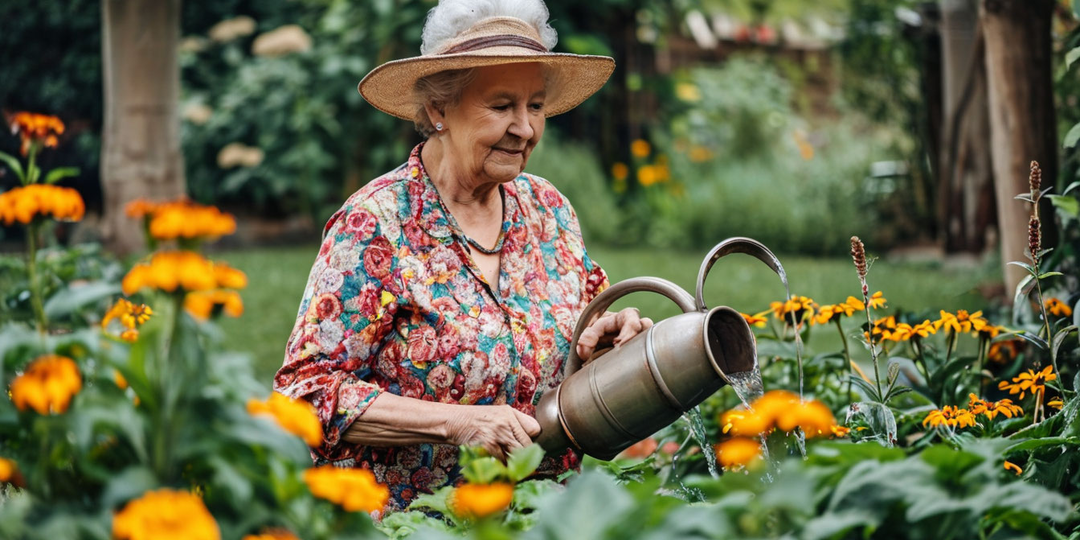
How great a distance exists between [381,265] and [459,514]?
90cm

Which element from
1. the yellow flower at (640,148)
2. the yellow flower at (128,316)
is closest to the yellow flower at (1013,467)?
the yellow flower at (128,316)

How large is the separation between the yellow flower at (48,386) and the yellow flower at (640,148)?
346 inches

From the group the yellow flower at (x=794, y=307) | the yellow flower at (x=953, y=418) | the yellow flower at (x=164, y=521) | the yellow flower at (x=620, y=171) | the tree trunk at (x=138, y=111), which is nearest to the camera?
the yellow flower at (x=164, y=521)

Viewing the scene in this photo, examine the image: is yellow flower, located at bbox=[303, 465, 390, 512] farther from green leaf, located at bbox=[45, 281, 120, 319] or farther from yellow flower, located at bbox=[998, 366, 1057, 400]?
yellow flower, located at bbox=[998, 366, 1057, 400]

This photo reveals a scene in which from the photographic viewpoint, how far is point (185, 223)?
1149mm

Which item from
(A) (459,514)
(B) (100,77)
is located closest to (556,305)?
(A) (459,514)

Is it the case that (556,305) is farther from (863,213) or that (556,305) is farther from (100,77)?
(100,77)

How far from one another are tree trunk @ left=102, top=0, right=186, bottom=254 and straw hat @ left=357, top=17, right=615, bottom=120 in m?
4.17

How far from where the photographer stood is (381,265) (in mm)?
2395

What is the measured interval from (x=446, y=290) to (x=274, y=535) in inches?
50.9

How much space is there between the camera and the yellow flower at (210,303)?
47.8 inches

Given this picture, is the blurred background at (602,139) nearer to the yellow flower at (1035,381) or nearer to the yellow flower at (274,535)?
the yellow flower at (1035,381)

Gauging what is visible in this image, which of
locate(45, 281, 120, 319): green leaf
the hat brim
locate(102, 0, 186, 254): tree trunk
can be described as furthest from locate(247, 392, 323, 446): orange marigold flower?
locate(102, 0, 186, 254): tree trunk

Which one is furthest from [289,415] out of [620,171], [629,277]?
[620,171]
